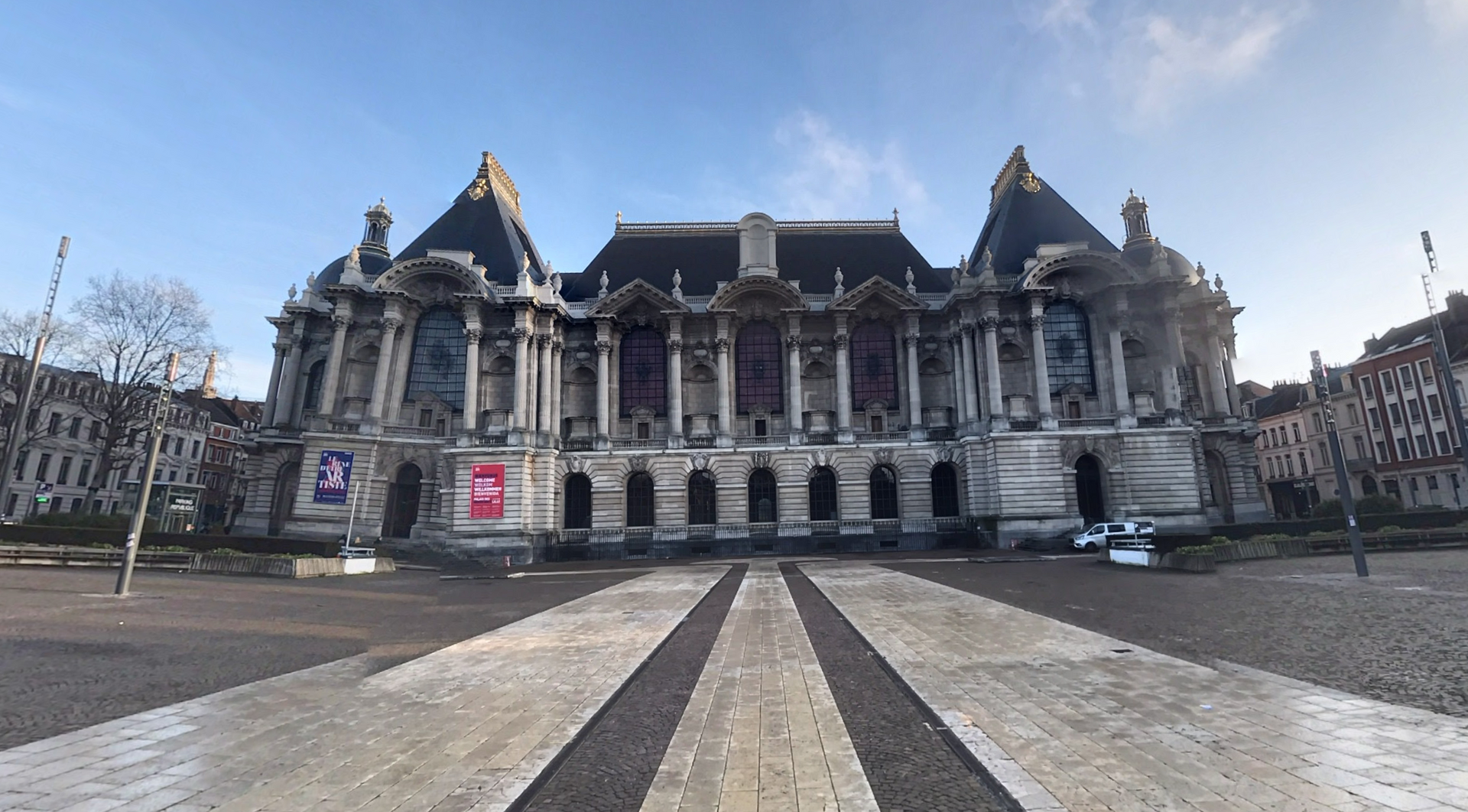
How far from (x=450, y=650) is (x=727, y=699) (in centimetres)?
514

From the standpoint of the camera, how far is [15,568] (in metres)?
21.1

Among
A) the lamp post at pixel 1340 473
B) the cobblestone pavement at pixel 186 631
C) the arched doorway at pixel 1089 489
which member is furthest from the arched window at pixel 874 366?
the cobblestone pavement at pixel 186 631

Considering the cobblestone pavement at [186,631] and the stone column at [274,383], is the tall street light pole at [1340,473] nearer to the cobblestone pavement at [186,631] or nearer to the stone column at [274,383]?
the cobblestone pavement at [186,631]

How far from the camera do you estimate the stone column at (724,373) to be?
38344 millimetres

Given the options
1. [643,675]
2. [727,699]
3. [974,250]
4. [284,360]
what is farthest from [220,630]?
[974,250]

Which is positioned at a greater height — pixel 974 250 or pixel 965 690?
pixel 974 250

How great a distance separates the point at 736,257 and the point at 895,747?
1637 inches

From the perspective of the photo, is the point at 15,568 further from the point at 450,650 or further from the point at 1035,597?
the point at 1035,597

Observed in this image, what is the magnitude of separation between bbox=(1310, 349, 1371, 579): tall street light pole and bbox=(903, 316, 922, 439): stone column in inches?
792

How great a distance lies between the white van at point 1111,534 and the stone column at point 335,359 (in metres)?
42.5

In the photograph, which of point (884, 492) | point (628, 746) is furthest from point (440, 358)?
point (628, 746)

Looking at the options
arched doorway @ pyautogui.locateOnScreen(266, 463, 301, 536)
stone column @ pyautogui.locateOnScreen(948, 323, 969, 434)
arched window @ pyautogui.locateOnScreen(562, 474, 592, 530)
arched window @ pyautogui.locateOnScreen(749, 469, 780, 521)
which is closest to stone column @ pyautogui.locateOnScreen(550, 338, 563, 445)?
arched window @ pyautogui.locateOnScreen(562, 474, 592, 530)

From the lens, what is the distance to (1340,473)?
57.2 feet

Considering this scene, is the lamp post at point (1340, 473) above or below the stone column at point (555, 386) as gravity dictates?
below
